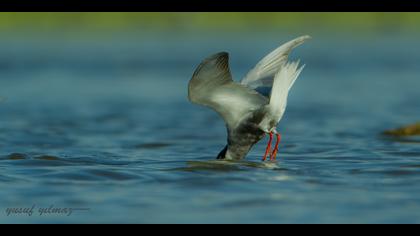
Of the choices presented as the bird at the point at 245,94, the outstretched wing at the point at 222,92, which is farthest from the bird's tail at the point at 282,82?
the outstretched wing at the point at 222,92

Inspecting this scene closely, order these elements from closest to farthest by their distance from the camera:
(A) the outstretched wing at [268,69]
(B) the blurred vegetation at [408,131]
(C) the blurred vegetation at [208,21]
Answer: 1. (A) the outstretched wing at [268,69]
2. (B) the blurred vegetation at [408,131]
3. (C) the blurred vegetation at [208,21]

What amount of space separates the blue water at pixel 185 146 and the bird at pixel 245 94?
33cm

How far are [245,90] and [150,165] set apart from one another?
54.5 inches

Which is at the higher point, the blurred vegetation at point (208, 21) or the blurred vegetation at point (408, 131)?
the blurred vegetation at point (208, 21)

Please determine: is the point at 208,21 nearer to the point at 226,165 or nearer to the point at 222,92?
the point at 226,165

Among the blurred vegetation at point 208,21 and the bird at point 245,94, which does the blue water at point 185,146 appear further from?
the blurred vegetation at point 208,21

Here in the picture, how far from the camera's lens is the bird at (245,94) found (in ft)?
24.1

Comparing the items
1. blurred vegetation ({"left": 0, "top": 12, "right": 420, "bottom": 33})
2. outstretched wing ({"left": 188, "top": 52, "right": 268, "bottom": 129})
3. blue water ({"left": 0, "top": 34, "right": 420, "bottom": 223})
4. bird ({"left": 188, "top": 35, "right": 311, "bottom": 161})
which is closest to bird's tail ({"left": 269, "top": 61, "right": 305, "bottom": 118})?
bird ({"left": 188, "top": 35, "right": 311, "bottom": 161})

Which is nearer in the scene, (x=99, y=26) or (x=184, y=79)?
(x=184, y=79)

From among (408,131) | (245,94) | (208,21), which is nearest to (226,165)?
(245,94)

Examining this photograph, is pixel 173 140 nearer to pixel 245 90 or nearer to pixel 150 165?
pixel 150 165

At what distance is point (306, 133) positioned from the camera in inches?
462

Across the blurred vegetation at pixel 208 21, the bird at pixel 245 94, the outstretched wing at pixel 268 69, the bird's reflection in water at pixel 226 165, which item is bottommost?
the bird's reflection in water at pixel 226 165
